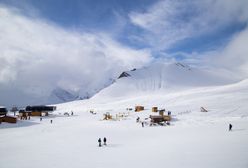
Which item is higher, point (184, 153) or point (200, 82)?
point (200, 82)

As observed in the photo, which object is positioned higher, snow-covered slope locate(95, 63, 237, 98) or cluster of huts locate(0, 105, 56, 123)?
snow-covered slope locate(95, 63, 237, 98)

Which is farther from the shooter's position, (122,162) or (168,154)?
(168,154)

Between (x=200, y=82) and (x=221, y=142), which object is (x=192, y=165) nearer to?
(x=221, y=142)

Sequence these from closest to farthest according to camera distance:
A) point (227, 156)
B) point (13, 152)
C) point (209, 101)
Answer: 1. point (227, 156)
2. point (13, 152)
3. point (209, 101)

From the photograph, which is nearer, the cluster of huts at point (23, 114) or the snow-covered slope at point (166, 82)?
the cluster of huts at point (23, 114)

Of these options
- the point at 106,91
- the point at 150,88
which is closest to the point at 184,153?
the point at 150,88

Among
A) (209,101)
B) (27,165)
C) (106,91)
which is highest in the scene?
(106,91)

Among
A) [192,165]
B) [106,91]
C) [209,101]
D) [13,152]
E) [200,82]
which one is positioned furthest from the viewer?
[106,91]

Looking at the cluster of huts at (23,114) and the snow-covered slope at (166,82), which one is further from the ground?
the snow-covered slope at (166,82)

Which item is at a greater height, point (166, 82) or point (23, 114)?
point (166, 82)

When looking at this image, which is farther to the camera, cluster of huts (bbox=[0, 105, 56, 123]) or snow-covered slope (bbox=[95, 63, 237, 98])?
snow-covered slope (bbox=[95, 63, 237, 98])

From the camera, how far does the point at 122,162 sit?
60.2 ft

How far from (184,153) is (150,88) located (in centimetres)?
15063

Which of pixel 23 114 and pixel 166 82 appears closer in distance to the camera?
pixel 23 114
